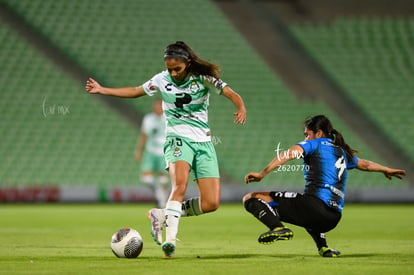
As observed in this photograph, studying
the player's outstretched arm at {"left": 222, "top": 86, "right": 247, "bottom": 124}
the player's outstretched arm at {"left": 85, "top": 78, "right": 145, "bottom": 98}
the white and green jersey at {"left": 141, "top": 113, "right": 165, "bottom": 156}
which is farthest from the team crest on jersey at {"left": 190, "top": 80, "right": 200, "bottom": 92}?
the white and green jersey at {"left": 141, "top": 113, "right": 165, "bottom": 156}

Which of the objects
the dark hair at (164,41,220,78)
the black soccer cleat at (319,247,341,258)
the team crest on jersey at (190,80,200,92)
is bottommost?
the black soccer cleat at (319,247,341,258)

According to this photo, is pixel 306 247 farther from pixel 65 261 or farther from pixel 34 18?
pixel 34 18

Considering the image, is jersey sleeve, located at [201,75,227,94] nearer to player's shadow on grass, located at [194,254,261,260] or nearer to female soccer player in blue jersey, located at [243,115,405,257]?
female soccer player in blue jersey, located at [243,115,405,257]

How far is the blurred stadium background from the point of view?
66.2 feet

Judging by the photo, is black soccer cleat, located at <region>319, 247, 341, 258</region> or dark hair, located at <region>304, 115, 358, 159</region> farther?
dark hair, located at <region>304, 115, 358, 159</region>

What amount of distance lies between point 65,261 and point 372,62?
18.9 m

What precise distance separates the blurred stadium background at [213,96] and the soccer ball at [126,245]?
37.5 feet

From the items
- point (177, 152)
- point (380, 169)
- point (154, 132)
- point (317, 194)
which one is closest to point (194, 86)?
point (177, 152)

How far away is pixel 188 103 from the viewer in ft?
25.1

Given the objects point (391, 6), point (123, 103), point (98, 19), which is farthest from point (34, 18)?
point (391, 6)

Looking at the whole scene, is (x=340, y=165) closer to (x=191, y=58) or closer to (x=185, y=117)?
(x=185, y=117)

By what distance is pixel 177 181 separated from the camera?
7484 millimetres

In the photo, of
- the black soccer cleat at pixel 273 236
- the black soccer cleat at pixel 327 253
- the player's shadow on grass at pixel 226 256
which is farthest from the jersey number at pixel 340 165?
the player's shadow on grass at pixel 226 256

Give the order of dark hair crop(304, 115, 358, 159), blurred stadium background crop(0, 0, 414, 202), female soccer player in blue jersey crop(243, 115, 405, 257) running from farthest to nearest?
blurred stadium background crop(0, 0, 414, 202)
dark hair crop(304, 115, 358, 159)
female soccer player in blue jersey crop(243, 115, 405, 257)
